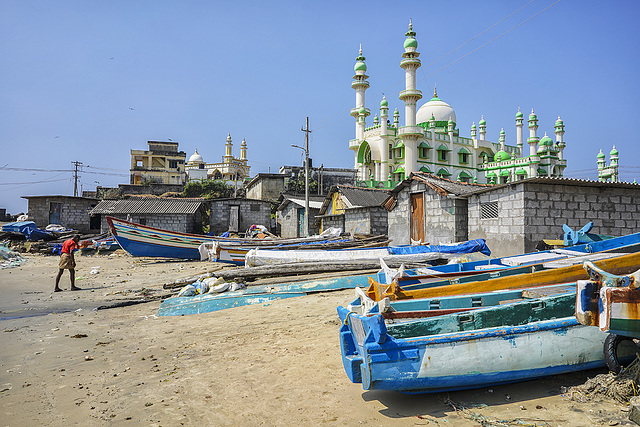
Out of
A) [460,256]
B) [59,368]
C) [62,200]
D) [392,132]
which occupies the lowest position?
[59,368]

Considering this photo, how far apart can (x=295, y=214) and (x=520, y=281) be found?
25.6 metres

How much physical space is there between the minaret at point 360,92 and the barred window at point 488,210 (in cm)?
3696

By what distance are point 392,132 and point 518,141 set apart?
1844cm

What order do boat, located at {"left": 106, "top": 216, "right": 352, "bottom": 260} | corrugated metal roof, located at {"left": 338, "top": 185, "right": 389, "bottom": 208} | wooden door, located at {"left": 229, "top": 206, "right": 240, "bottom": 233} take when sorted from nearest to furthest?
boat, located at {"left": 106, "top": 216, "right": 352, "bottom": 260} → corrugated metal roof, located at {"left": 338, "top": 185, "right": 389, "bottom": 208} → wooden door, located at {"left": 229, "top": 206, "right": 240, "bottom": 233}

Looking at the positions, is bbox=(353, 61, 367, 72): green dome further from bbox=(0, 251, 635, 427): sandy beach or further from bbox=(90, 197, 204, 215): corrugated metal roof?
bbox=(0, 251, 635, 427): sandy beach

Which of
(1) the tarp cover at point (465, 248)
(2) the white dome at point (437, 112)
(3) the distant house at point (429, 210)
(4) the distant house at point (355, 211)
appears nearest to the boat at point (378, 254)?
(1) the tarp cover at point (465, 248)

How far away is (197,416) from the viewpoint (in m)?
4.09

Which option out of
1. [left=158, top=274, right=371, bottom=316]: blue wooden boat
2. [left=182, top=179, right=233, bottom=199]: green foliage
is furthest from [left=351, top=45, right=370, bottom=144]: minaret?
[left=158, top=274, right=371, bottom=316]: blue wooden boat

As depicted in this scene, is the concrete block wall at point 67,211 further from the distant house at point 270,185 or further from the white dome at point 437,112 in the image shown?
the white dome at point 437,112

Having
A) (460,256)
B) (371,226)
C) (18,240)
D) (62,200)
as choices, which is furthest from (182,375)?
(62,200)

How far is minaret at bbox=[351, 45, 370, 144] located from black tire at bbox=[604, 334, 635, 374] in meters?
46.4

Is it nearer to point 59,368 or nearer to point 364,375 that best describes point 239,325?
point 59,368

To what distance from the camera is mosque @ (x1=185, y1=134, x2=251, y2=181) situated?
64125mm

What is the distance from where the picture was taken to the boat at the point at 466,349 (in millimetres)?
3727
